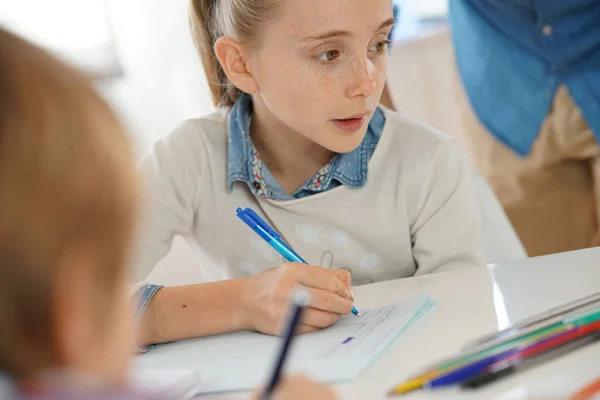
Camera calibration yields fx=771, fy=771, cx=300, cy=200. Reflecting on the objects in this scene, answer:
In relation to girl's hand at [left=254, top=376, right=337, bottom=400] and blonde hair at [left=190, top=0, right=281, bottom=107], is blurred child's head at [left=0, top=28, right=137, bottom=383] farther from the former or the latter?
blonde hair at [left=190, top=0, right=281, bottom=107]

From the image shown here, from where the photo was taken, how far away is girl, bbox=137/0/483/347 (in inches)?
39.7

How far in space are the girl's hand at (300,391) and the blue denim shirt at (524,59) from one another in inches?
49.5

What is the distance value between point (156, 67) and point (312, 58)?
107 centimetres

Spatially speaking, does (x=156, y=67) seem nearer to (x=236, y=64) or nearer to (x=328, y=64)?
(x=236, y=64)

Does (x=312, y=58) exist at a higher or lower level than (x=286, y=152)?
higher

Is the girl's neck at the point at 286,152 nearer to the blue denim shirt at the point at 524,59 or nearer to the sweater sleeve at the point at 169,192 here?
the sweater sleeve at the point at 169,192

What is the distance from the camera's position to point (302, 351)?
720 mm

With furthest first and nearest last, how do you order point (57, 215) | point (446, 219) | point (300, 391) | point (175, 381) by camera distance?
point (446, 219), point (175, 381), point (300, 391), point (57, 215)

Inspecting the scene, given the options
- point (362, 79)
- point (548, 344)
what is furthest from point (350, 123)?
point (548, 344)

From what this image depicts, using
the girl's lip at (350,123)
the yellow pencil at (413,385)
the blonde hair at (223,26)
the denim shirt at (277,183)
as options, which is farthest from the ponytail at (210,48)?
the yellow pencil at (413,385)

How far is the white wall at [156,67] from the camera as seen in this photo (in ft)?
6.45

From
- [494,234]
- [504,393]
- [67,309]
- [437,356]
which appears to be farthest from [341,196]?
[67,309]

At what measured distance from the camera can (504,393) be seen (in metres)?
0.53

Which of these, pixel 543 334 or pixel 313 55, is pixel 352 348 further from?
pixel 313 55
